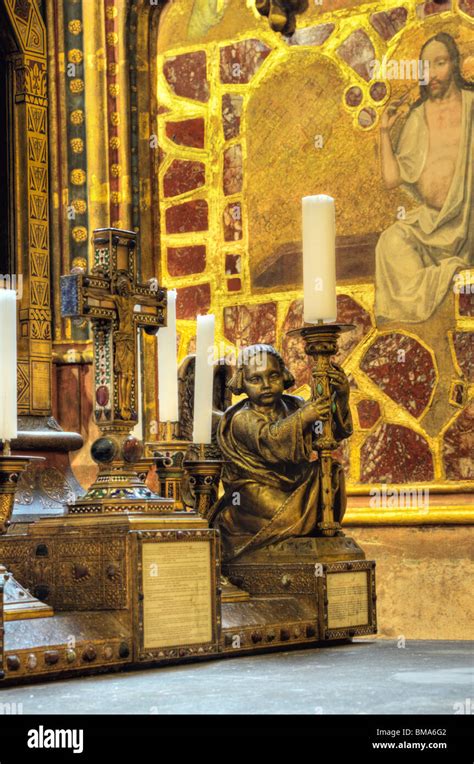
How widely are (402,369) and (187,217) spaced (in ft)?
5.86

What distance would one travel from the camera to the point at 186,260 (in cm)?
850

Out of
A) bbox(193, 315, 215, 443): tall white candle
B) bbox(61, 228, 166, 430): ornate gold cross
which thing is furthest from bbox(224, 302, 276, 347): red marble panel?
bbox(61, 228, 166, 430): ornate gold cross

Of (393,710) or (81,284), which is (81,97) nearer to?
(81,284)

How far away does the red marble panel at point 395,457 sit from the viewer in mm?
7465

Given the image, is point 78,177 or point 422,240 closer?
point 422,240

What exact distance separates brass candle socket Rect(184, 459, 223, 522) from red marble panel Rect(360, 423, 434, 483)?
2446mm

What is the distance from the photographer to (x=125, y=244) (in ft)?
15.9

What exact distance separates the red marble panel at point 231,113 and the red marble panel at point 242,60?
89 millimetres

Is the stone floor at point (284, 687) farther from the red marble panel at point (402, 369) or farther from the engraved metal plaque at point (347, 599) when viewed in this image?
the red marble panel at point (402, 369)

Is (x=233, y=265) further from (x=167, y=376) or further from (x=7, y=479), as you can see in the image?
(x=7, y=479)

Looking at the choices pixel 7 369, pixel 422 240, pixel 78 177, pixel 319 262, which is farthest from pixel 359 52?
pixel 7 369

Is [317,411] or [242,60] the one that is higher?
[242,60]

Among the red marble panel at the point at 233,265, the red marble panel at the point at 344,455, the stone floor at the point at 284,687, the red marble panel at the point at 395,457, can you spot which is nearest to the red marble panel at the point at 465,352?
the red marble panel at the point at 395,457

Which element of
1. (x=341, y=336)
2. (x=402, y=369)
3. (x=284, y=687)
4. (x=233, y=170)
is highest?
(x=233, y=170)
